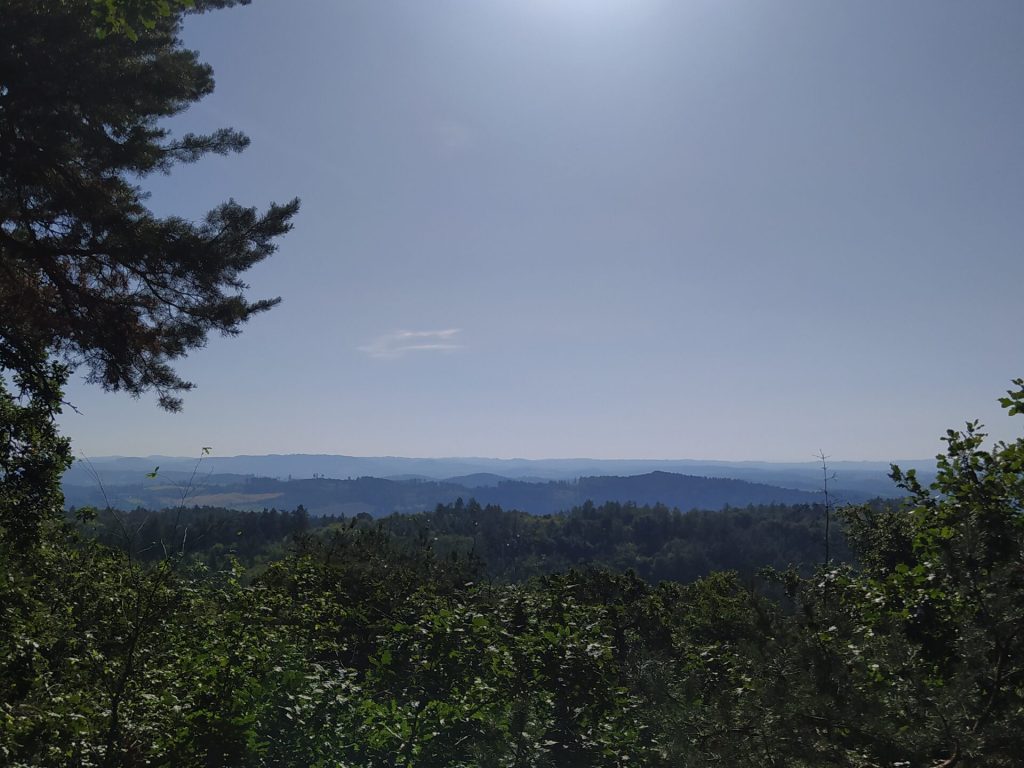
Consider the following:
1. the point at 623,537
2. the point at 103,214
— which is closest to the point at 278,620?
the point at 103,214

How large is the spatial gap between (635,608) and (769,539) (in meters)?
154

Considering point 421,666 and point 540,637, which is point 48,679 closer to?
point 421,666

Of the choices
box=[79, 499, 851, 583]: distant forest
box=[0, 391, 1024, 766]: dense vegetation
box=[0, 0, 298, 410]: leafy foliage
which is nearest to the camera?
box=[0, 391, 1024, 766]: dense vegetation

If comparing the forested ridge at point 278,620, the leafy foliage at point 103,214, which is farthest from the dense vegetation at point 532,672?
the leafy foliage at point 103,214

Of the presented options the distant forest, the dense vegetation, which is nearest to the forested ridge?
the dense vegetation

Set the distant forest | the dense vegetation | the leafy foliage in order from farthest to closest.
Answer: the distant forest
the leafy foliage
the dense vegetation

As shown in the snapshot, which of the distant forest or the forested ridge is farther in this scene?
the distant forest

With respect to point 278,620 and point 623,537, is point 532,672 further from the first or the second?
point 623,537

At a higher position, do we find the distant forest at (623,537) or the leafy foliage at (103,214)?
the leafy foliage at (103,214)

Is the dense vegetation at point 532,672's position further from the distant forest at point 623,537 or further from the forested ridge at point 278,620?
the distant forest at point 623,537

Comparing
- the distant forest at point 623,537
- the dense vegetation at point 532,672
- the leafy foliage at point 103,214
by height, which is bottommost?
the distant forest at point 623,537

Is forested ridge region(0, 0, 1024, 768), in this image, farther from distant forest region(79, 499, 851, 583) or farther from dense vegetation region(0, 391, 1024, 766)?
distant forest region(79, 499, 851, 583)

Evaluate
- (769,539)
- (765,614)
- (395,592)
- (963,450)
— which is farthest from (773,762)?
A: (769,539)

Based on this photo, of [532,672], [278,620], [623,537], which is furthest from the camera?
[623,537]
